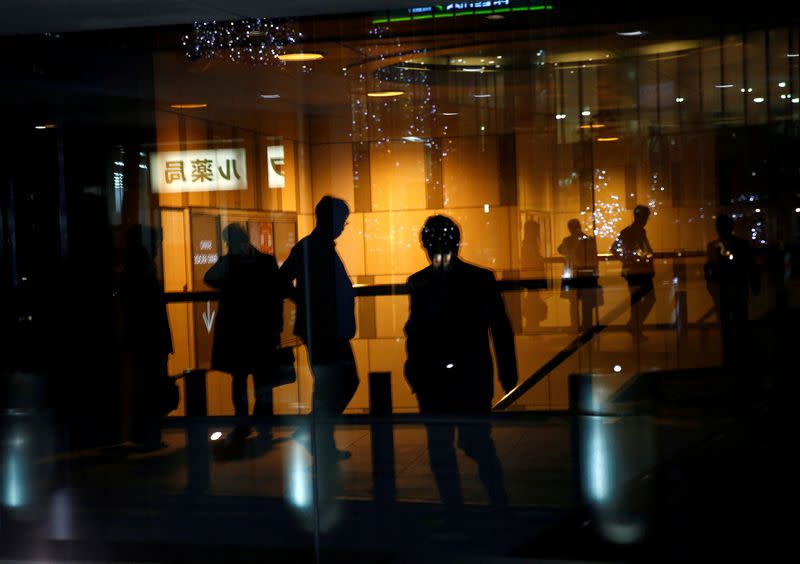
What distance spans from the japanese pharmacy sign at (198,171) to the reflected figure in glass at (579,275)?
246cm

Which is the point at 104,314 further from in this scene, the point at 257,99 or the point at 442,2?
the point at 442,2

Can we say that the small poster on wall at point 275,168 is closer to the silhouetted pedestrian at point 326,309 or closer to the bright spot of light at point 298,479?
the silhouetted pedestrian at point 326,309

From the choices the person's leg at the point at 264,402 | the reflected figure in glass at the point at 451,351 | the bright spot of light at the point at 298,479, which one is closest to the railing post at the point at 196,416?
the person's leg at the point at 264,402

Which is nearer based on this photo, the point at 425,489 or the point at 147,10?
the point at 147,10

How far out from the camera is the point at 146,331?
895 centimetres

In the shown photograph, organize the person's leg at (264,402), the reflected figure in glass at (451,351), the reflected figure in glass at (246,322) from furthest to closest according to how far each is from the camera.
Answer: the person's leg at (264,402) < the reflected figure in glass at (246,322) < the reflected figure in glass at (451,351)

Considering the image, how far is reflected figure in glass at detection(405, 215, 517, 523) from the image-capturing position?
7.31 metres

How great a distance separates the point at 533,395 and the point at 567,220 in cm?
133

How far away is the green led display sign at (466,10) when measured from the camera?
24.2 ft

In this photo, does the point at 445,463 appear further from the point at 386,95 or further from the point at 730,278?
the point at 386,95

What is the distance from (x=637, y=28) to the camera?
7590mm

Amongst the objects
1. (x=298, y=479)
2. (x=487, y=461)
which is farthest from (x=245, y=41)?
(x=487, y=461)

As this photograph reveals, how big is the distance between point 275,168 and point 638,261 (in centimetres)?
271

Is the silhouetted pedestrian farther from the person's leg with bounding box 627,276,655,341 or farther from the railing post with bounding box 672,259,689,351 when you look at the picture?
the railing post with bounding box 672,259,689,351
